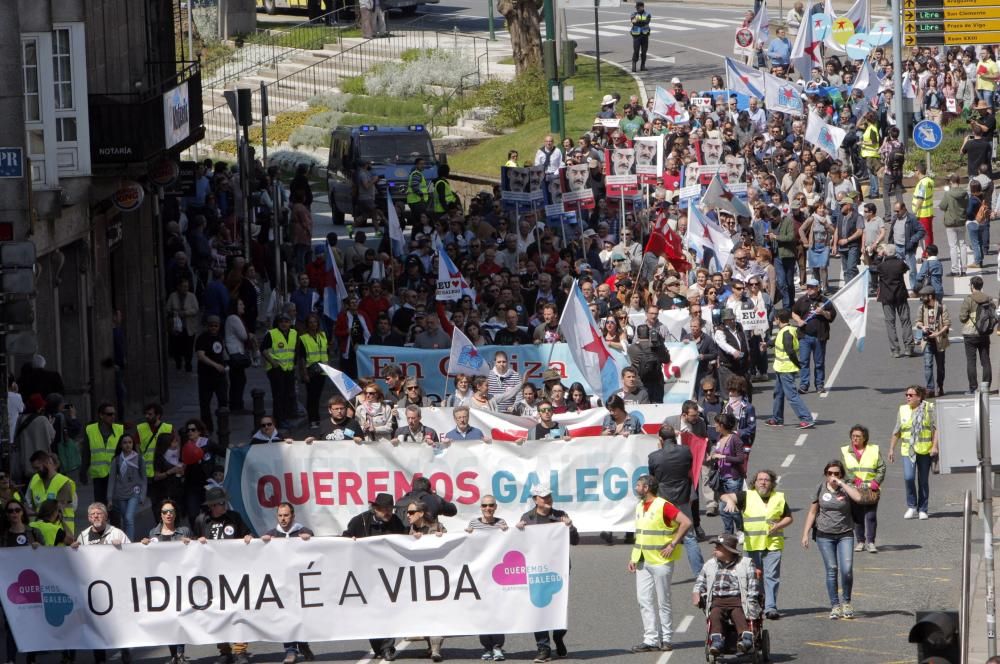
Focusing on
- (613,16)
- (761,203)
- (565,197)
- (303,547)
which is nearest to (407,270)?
(565,197)

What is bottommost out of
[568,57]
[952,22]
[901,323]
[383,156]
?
[901,323]

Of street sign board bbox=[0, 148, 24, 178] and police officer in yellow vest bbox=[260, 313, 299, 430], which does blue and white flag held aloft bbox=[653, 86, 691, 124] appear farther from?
street sign board bbox=[0, 148, 24, 178]

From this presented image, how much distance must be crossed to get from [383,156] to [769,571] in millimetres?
24326

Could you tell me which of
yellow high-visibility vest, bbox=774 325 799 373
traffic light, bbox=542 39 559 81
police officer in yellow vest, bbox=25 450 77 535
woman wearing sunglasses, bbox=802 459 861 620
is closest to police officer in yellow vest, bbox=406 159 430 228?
traffic light, bbox=542 39 559 81

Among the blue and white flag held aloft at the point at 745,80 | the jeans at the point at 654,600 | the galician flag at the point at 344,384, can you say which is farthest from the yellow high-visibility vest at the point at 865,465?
the blue and white flag held aloft at the point at 745,80

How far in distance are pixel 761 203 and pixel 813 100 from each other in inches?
424

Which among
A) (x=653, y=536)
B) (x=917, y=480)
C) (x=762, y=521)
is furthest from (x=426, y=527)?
(x=917, y=480)

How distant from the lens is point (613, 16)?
235ft

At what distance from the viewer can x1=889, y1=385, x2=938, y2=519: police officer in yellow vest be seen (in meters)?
20.8

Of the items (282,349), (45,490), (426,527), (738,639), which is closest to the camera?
(738,639)

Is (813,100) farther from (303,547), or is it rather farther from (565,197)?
(303,547)

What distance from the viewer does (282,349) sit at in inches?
1000

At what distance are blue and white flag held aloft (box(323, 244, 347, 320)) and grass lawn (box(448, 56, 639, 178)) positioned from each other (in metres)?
19.1

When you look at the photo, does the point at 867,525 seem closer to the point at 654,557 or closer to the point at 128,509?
the point at 654,557
